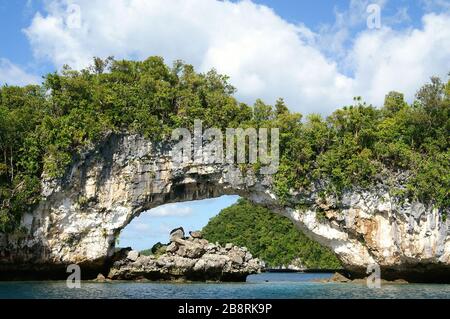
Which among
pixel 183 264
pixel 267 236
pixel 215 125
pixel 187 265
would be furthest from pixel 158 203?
pixel 267 236

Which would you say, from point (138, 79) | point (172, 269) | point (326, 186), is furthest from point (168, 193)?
point (326, 186)

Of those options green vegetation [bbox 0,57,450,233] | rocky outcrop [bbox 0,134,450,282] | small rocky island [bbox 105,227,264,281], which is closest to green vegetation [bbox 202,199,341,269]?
small rocky island [bbox 105,227,264,281]

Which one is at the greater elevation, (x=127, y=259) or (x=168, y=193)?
(x=168, y=193)

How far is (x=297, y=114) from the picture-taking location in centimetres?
2366

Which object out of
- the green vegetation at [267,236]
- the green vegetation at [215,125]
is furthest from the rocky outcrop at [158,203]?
the green vegetation at [267,236]

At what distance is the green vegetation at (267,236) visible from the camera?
4991cm

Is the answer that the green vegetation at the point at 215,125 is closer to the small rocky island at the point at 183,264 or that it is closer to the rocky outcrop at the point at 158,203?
the rocky outcrop at the point at 158,203

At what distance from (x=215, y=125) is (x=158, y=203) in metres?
4.25

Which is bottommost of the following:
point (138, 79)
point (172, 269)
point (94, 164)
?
→ point (172, 269)

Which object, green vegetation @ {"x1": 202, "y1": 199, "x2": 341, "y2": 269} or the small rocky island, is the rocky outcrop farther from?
green vegetation @ {"x1": 202, "y1": 199, "x2": 341, "y2": 269}

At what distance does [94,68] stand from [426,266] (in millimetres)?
16499

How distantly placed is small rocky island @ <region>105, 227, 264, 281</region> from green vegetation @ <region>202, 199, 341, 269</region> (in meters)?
24.9

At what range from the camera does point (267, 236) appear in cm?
5250

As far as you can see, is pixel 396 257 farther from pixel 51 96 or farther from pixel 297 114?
pixel 51 96
